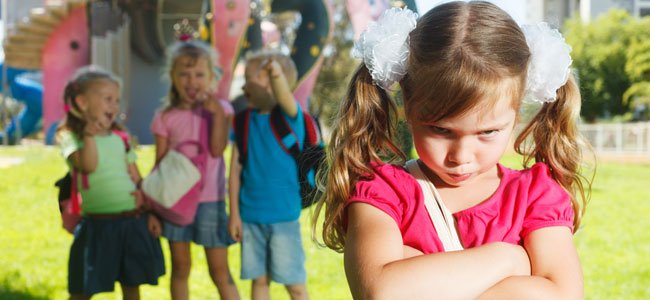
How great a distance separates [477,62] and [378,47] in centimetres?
22

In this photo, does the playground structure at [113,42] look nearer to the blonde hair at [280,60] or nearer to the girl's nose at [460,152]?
the blonde hair at [280,60]

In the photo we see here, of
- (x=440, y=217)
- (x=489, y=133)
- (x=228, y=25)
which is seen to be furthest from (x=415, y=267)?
(x=228, y=25)

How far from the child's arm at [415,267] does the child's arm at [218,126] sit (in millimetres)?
2451

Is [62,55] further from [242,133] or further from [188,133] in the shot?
[242,133]

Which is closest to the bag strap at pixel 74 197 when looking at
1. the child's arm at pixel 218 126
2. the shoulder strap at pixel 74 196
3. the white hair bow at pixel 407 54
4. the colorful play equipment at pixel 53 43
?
the shoulder strap at pixel 74 196

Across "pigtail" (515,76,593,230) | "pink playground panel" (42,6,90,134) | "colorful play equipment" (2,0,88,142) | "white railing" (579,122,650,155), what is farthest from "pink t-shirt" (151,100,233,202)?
"white railing" (579,122,650,155)

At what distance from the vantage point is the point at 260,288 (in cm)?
367

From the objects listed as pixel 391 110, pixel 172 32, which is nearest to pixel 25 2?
pixel 172 32

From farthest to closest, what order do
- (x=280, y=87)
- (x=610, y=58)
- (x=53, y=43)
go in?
(x=610, y=58), (x=53, y=43), (x=280, y=87)

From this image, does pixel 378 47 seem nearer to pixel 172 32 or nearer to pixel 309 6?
pixel 309 6

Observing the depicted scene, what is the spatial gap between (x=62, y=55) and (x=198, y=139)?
11004 mm

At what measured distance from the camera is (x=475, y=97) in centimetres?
140

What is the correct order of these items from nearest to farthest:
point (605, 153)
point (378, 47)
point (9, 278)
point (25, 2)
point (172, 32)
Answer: point (378, 47) < point (9, 278) < point (172, 32) < point (25, 2) < point (605, 153)

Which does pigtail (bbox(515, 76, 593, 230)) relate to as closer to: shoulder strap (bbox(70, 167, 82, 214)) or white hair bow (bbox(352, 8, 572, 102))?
white hair bow (bbox(352, 8, 572, 102))
